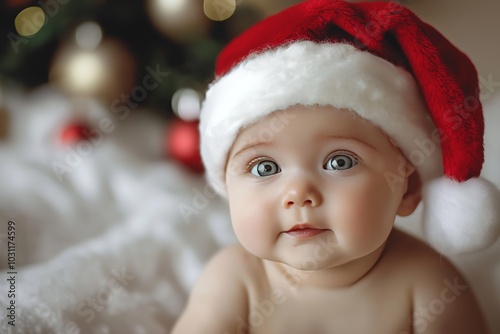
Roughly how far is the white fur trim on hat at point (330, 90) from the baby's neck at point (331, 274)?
15cm

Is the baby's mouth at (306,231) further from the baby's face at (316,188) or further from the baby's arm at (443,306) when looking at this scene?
the baby's arm at (443,306)

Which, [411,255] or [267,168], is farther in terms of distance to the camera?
[411,255]

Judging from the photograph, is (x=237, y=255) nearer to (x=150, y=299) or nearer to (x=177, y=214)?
(x=150, y=299)

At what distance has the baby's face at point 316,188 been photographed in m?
0.71

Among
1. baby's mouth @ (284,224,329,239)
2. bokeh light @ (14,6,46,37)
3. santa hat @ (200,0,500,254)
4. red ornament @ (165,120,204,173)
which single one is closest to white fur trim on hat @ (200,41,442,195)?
santa hat @ (200,0,500,254)

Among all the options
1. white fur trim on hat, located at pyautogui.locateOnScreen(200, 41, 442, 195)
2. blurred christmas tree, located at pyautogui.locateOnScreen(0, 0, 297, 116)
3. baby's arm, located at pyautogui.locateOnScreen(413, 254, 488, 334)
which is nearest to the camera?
white fur trim on hat, located at pyautogui.locateOnScreen(200, 41, 442, 195)

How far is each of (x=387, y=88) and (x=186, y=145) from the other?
2.73ft

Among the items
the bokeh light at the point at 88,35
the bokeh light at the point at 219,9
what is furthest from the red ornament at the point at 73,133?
the bokeh light at the point at 219,9

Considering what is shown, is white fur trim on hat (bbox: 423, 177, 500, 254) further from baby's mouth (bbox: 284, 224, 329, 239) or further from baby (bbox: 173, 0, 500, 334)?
baby's mouth (bbox: 284, 224, 329, 239)

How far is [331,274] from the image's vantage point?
0.79 meters

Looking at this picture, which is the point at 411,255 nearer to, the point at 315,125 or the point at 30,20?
the point at 315,125

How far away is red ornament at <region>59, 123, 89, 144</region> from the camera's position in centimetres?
145

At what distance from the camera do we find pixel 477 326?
0.82 metres

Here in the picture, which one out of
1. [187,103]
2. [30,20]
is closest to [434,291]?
[187,103]
